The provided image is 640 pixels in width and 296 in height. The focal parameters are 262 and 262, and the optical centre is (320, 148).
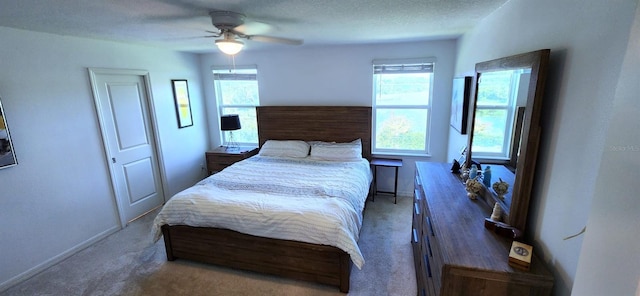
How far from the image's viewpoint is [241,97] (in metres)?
4.49

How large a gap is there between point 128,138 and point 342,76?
301cm

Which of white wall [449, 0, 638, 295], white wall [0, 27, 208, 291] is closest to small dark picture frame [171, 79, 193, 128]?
white wall [0, 27, 208, 291]

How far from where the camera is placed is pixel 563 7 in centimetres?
117

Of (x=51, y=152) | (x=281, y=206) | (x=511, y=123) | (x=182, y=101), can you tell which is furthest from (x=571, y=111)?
(x=182, y=101)

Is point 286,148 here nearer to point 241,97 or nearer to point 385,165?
point 241,97

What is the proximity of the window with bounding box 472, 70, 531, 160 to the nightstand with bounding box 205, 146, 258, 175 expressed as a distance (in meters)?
3.24

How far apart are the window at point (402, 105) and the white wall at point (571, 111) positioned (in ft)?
7.32

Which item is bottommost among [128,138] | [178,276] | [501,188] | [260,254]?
[178,276]

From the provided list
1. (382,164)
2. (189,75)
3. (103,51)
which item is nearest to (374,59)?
(382,164)

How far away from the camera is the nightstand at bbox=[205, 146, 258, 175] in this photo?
415 centimetres

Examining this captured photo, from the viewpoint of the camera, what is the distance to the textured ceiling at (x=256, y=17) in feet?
5.94

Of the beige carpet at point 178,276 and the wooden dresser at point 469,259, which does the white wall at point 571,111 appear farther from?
the beige carpet at point 178,276

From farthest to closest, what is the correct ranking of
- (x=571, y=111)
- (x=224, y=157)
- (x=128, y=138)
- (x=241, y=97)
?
(x=241, y=97)
(x=224, y=157)
(x=128, y=138)
(x=571, y=111)

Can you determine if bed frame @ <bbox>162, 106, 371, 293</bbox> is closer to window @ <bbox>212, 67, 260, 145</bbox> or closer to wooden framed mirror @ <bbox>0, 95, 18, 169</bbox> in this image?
wooden framed mirror @ <bbox>0, 95, 18, 169</bbox>
